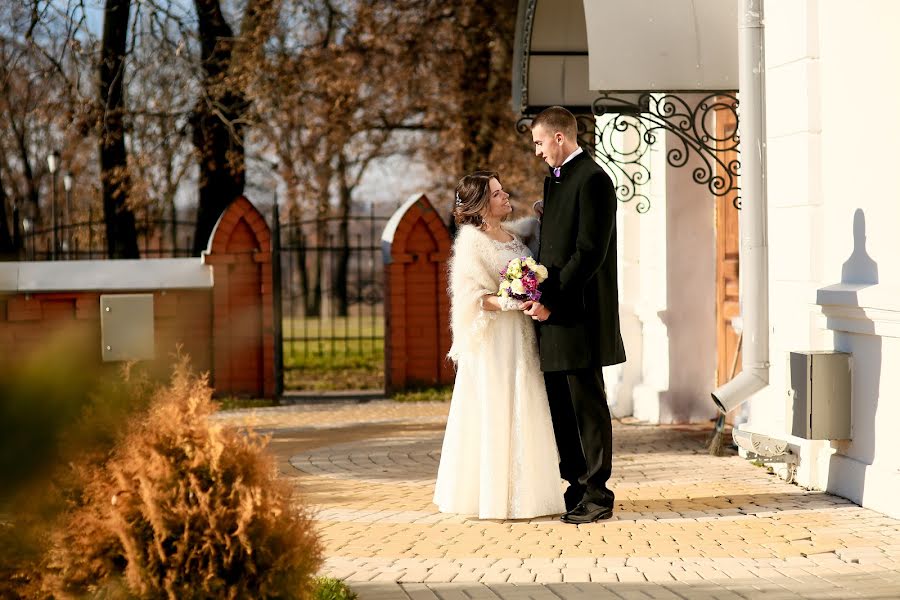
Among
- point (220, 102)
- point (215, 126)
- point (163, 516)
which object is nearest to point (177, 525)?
point (163, 516)

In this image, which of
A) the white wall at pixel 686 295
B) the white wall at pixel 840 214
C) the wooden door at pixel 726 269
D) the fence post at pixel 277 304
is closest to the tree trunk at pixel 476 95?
the fence post at pixel 277 304

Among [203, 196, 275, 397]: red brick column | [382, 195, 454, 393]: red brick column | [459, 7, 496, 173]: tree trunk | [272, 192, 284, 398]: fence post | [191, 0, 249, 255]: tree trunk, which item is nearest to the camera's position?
[272, 192, 284, 398]: fence post

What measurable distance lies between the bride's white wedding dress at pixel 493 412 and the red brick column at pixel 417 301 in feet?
25.0

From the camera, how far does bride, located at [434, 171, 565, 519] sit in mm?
6641

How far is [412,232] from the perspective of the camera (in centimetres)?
1456

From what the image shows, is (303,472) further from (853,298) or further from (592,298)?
(853,298)

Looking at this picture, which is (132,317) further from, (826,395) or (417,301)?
(826,395)

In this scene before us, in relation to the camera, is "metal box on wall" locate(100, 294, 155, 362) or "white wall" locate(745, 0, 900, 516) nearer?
"white wall" locate(745, 0, 900, 516)

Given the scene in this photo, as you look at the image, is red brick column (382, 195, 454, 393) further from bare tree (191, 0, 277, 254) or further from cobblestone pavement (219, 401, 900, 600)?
cobblestone pavement (219, 401, 900, 600)

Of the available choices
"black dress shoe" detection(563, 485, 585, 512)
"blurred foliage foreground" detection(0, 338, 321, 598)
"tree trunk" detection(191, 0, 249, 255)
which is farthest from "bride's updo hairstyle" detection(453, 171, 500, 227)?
"tree trunk" detection(191, 0, 249, 255)

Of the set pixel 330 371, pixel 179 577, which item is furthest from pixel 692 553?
pixel 330 371

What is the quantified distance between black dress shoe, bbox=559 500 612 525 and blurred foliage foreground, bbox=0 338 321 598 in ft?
9.57

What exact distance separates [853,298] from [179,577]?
4436 millimetres

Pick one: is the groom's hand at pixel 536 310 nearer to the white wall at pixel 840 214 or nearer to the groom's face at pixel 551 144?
the groom's face at pixel 551 144
